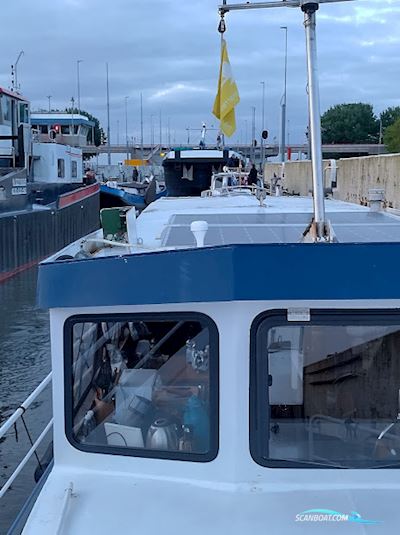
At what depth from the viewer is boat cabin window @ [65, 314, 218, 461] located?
3.28 metres

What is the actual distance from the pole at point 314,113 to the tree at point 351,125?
84.9 m

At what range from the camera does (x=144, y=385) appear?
136 inches

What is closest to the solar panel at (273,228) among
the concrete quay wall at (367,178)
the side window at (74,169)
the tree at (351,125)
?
the concrete quay wall at (367,178)

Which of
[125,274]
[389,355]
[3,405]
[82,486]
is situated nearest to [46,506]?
[82,486]

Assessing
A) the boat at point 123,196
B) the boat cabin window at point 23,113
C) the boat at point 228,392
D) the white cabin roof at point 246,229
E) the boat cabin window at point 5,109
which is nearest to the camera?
the boat at point 228,392

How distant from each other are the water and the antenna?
4.67 metres

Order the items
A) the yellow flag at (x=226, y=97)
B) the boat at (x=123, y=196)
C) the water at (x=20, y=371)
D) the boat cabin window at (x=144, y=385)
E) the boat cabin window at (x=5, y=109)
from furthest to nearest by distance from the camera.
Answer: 1. the boat at (x=123, y=196)
2. the boat cabin window at (x=5, y=109)
3. the water at (x=20, y=371)
4. the yellow flag at (x=226, y=97)
5. the boat cabin window at (x=144, y=385)

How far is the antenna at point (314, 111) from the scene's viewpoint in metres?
3.62

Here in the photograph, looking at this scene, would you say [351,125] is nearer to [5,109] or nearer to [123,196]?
[123,196]

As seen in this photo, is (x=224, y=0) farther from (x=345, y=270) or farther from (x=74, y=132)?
(x=74, y=132)

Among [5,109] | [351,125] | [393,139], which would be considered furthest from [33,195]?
[351,125]

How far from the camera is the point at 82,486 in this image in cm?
329

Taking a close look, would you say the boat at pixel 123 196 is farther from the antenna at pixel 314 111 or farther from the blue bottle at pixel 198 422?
the blue bottle at pixel 198 422

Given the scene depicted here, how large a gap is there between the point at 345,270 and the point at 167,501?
1.25 metres
